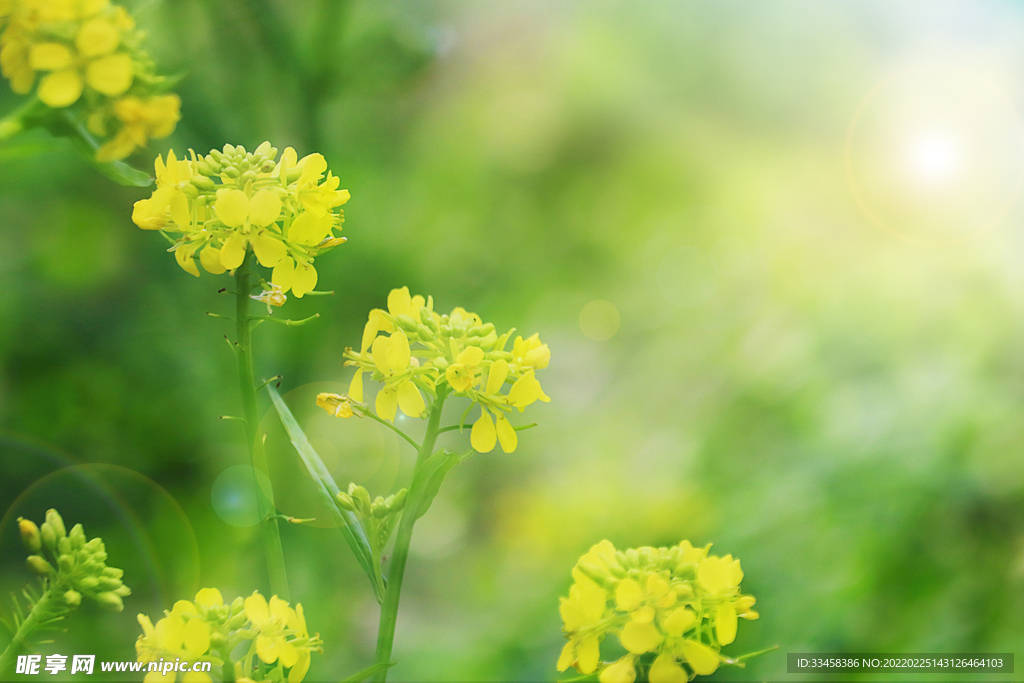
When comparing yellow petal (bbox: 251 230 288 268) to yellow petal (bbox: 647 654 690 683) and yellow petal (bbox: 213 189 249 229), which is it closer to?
yellow petal (bbox: 213 189 249 229)

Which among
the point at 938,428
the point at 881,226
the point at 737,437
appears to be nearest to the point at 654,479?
the point at 737,437

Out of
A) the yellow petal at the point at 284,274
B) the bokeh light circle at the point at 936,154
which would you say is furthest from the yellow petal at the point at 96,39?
the bokeh light circle at the point at 936,154

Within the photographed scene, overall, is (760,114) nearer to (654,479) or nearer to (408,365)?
(654,479)

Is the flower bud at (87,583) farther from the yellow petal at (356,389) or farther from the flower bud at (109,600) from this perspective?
the yellow petal at (356,389)

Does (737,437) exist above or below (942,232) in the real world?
below

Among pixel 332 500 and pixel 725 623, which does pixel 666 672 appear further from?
pixel 332 500

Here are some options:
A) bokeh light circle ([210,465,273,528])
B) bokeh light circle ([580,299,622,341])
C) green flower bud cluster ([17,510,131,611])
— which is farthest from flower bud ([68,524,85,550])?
bokeh light circle ([580,299,622,341])

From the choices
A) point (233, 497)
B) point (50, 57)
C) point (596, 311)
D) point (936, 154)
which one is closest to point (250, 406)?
point (50, 57)
